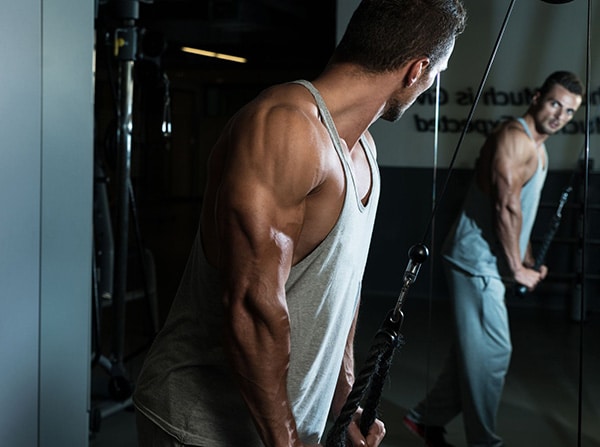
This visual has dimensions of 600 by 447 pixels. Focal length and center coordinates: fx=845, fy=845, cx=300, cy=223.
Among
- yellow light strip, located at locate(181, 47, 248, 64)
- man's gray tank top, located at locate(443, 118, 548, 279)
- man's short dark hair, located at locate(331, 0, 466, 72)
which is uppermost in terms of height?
yellow light strip, located at locate(181, 47, 248, 64)

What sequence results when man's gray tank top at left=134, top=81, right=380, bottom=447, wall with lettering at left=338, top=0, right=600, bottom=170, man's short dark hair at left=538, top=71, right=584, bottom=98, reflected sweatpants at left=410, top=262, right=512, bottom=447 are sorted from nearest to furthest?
man's gray tank top at left=134, top=81, right=380, bottom=447 < wall with lettering at left=338, top=0, right=600, bottom=170 < man's short dark hair at left=538, top=71, right=584, bottom=98 < reflected sweatpants at left=410, top=262, right=512, bottom=447

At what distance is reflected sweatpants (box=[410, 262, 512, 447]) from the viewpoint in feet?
9.10

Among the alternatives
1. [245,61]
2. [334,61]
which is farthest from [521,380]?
[245,61]

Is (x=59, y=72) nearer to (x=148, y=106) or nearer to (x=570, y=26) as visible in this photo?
(x=570, y=26)

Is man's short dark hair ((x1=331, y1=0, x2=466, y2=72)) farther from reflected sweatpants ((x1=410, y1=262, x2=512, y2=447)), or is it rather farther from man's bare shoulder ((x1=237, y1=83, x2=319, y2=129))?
reflected sweatpants ((x1=410, y1=262, x2=512, y2=447))

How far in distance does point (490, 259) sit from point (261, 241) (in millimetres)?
1645

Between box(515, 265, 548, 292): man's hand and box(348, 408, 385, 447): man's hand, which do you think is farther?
box(515, 265, 548, 292): man's hand

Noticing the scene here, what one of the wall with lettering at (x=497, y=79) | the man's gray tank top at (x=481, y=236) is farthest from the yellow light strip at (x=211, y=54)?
the man's gray tank top at (x=481, y=236)

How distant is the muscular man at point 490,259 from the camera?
2604 mm

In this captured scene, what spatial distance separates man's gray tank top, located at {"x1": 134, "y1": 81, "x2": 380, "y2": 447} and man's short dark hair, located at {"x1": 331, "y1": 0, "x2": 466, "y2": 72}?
0.11 meters

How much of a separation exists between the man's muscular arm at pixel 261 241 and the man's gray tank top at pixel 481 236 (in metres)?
1.54

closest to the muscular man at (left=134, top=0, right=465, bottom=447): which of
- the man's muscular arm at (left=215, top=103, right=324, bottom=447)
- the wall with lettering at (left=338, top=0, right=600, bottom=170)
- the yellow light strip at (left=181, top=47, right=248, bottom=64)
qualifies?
the man's muscular arm at (left=215, top=103, right=324, bottom=447)

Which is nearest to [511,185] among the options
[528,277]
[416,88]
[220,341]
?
[528,277]

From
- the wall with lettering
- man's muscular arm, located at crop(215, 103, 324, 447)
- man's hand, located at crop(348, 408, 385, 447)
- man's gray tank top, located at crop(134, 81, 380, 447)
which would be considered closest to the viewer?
man's muscular arm, located at crop(215, 103, 324, 447)
